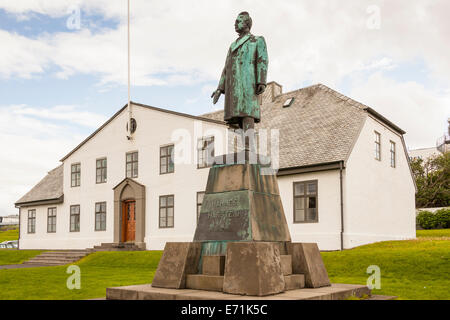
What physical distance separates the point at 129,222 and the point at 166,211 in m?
2.82

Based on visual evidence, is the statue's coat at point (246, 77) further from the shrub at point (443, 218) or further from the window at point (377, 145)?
the shrub at point (443, 218)

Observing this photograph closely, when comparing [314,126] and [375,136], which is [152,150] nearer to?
[314,126]

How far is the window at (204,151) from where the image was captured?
23031mm

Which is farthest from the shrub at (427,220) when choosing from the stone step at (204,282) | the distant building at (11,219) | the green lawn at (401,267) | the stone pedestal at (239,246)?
the distant building at (11,219)

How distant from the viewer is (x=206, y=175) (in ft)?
76.7

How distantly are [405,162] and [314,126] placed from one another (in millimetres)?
6773

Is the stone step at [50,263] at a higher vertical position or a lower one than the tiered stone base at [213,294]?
lower

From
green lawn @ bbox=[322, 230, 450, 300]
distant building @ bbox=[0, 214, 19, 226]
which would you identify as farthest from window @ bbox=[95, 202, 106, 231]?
distant building @ bbox=[0, 214, 19, 226]

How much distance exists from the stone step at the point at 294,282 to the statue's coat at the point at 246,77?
9.99 feet

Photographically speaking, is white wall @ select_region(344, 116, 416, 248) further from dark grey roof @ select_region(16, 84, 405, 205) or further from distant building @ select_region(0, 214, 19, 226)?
distant building @ select_region(0, 214, 19, 226)

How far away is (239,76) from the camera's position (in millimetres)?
9133

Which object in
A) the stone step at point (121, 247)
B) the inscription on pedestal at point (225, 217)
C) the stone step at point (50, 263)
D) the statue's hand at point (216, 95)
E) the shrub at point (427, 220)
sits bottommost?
the stone step at point (50, 263)

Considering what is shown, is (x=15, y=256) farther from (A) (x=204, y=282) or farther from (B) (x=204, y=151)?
(A) (x=204, y=282)

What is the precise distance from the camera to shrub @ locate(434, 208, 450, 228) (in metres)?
33.4
